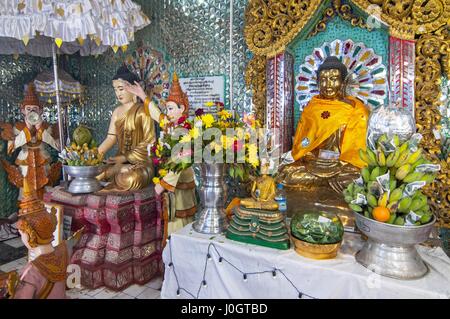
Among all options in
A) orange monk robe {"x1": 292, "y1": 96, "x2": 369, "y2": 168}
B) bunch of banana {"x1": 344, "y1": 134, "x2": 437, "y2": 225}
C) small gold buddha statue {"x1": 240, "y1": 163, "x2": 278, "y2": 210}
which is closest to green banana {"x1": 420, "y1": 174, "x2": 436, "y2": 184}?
bunch of banana {"x1": 344, "y1": 134, "x2": 437, "y2": 225}

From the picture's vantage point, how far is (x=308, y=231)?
175 centimetres

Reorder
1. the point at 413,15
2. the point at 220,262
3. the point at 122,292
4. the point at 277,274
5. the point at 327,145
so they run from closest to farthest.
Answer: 1. the point at 277,274
2. the point at 220,262
3. the point at 413,15
4. the point at 122,292
5. the point at 327,145

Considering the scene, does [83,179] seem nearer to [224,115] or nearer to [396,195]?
[224,115]

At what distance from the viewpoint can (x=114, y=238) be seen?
2.89 metres

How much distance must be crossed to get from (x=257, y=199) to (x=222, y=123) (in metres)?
0.55

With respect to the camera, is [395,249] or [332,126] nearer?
[395,249]

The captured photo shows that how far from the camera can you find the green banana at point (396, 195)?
1.57 m

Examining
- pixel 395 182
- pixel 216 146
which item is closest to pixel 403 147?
pixel 395 182

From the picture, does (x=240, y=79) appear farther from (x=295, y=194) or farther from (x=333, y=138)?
(x=295, y=194)

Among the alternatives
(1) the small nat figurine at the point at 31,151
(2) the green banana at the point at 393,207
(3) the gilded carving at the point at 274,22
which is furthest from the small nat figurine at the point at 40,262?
(1) the small nat figurine at the point at 31,151

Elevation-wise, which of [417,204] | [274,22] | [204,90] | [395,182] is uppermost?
[274,22]

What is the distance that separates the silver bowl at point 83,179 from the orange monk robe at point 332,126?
1.93 m

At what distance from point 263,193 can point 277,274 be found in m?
0.52

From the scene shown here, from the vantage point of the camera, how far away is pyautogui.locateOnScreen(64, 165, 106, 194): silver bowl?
9.99ft
